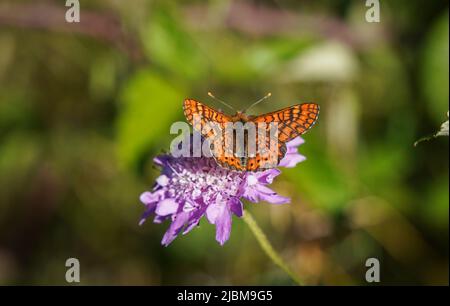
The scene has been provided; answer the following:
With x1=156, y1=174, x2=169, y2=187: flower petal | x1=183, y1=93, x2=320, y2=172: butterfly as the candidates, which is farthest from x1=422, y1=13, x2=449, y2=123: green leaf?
x1=156, y1=174, x2=169, y2=187: flower petal

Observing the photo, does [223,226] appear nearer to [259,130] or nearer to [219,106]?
[259,130]

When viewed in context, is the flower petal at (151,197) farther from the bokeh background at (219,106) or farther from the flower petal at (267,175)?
the bokeh background at (219,106)

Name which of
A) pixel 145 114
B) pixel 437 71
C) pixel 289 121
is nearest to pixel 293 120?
pixel 289 121

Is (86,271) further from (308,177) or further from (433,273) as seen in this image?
(433,273)

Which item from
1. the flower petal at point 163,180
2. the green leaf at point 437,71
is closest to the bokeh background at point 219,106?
the green leaf at point 437,71

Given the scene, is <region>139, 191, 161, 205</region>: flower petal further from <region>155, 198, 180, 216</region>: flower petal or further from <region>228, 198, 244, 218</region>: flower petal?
<region>228, 198, 244, 218</region>: flower petal
